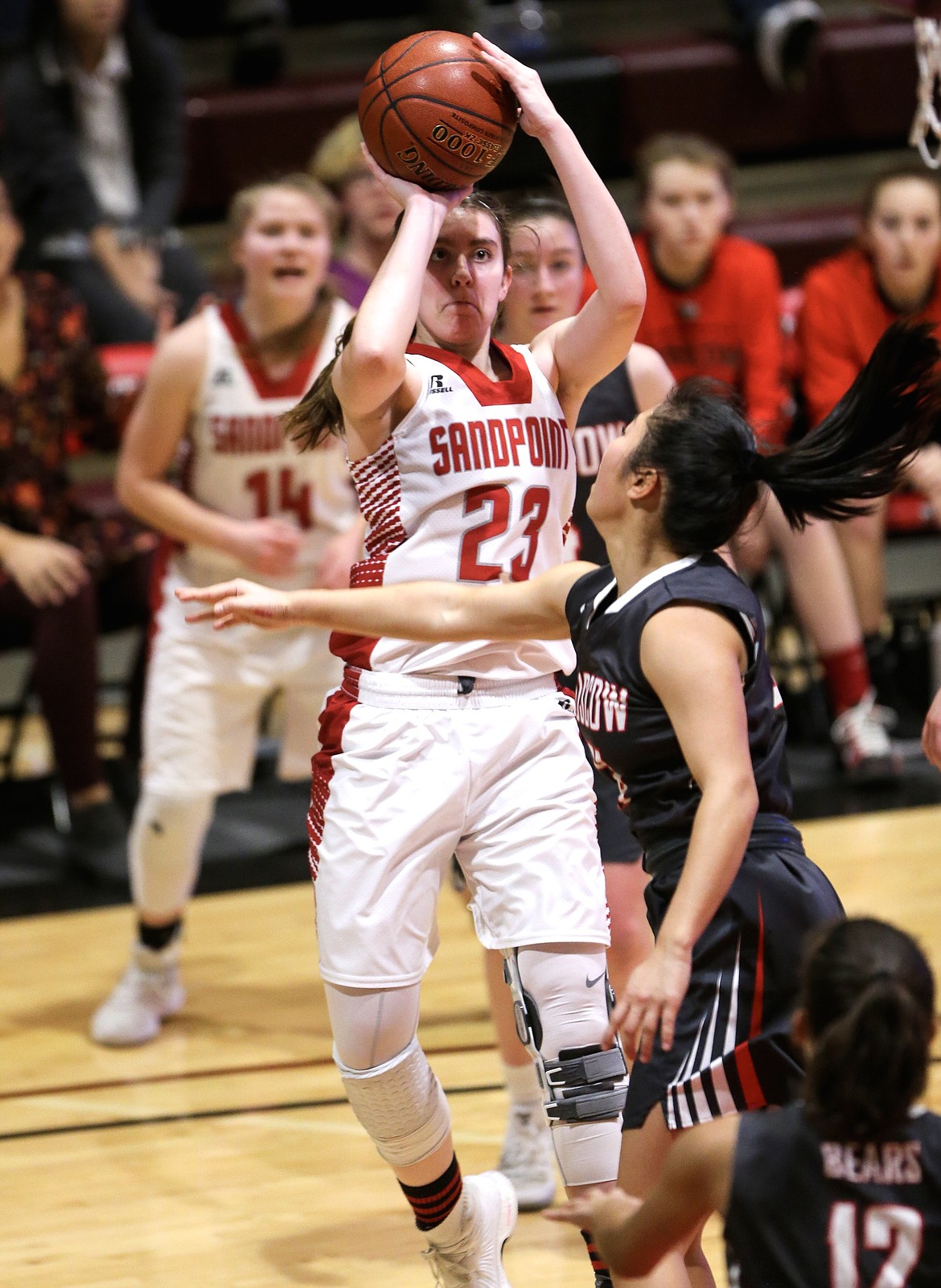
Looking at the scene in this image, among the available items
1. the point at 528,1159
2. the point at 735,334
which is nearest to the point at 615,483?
the point at 528,1159

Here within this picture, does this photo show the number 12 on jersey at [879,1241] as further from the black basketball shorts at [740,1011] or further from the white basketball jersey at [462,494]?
the white basketball jersey at [462,494]

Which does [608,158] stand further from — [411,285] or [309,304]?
[411,285]

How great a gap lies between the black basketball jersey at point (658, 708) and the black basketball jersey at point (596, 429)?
128 centimetres

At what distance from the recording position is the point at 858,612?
21.2 ft

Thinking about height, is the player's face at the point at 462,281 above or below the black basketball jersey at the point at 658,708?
above

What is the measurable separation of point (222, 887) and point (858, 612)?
247cm

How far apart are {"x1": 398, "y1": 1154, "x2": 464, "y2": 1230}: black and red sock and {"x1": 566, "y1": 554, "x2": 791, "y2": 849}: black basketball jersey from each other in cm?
82

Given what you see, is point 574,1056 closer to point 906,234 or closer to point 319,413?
point 319,413

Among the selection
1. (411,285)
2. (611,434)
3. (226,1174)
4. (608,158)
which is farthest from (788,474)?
(608,158)

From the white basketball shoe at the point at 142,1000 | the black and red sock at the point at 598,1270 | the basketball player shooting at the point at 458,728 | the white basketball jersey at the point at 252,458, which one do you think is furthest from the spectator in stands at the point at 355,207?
the black and red sock at the point at 598,1270

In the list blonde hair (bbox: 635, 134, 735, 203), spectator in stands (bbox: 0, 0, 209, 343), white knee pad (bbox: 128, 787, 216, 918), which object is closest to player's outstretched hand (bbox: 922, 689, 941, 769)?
white knee pad (bbox: 128, 787, 216, 918)

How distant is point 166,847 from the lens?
450 cm

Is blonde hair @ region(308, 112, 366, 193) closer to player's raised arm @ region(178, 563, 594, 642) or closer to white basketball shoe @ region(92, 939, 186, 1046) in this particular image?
white basketball shoe @ region(92, 939, 186, 1046)

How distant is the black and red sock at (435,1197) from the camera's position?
2922 mm
